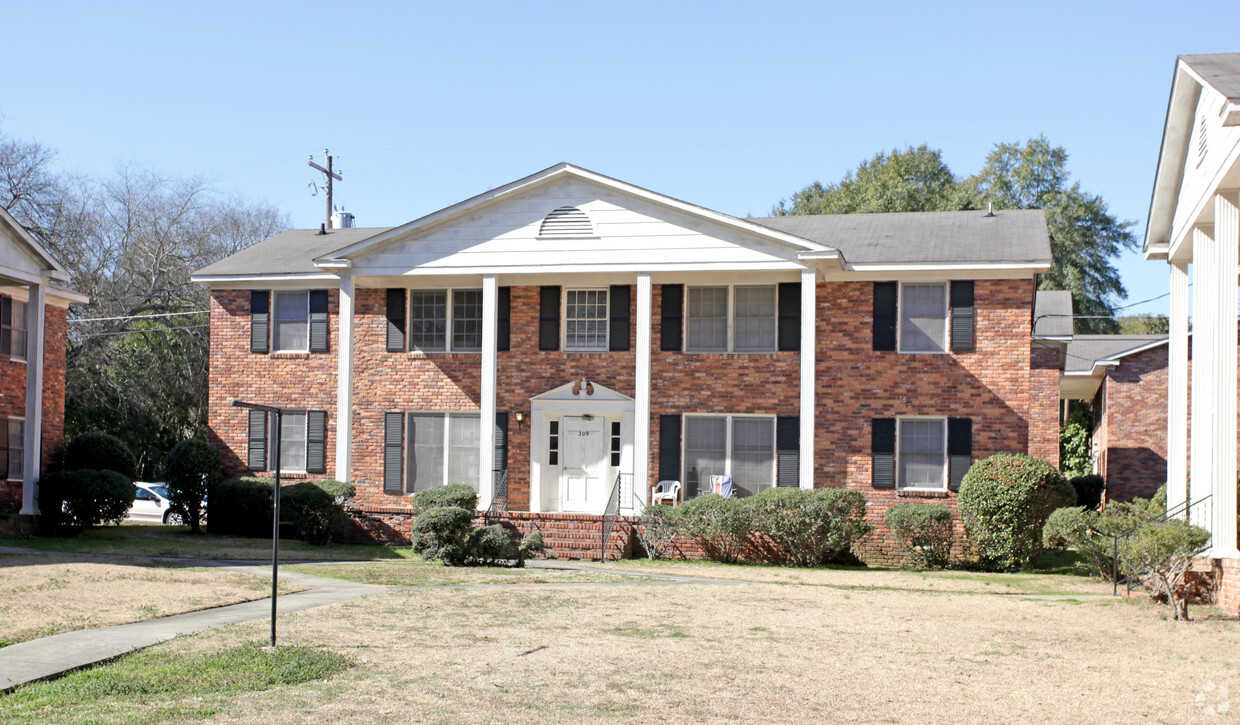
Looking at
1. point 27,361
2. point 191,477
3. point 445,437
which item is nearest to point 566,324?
point 445,437

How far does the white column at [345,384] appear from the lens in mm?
23422

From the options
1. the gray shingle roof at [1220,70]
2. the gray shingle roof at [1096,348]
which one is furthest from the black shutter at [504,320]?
the gray shingle roof at [1096,348]

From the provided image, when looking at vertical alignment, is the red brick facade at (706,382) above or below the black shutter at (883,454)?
above

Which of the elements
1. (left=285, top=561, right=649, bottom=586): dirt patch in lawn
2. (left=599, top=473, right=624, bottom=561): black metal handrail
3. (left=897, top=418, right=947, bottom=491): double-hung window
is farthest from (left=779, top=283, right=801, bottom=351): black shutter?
(left=285, top=561, right=649, bottom=586): dirt patch in lawn

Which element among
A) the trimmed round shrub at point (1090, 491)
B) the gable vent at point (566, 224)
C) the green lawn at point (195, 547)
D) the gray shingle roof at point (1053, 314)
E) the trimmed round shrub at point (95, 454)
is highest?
the gable vent at point (566, 224)

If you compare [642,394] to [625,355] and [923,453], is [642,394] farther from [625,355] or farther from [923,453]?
[923,453]

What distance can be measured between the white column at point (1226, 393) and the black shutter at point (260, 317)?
62.1 ft

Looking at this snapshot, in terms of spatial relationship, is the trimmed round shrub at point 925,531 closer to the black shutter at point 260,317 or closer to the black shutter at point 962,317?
the black shutter at point 962,317

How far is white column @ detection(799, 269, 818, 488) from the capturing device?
71.4 feet

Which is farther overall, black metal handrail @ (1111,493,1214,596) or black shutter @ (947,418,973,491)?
black shutter @ (947,418,973,491)

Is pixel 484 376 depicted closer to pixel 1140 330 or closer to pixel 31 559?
pixel 31 559

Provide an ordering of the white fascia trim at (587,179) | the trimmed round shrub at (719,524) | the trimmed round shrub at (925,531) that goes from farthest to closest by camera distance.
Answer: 1. the white fascia trim at (587,179)
2. the trimmed round shrub at (925,531)
3. the trimmed round shrub at (719,524)

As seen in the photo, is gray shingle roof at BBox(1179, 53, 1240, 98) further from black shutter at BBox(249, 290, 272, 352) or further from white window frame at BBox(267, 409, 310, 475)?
black shutter at BBox(249, 290, 272, 352)

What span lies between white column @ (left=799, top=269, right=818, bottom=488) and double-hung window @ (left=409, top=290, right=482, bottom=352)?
709 centimetres
